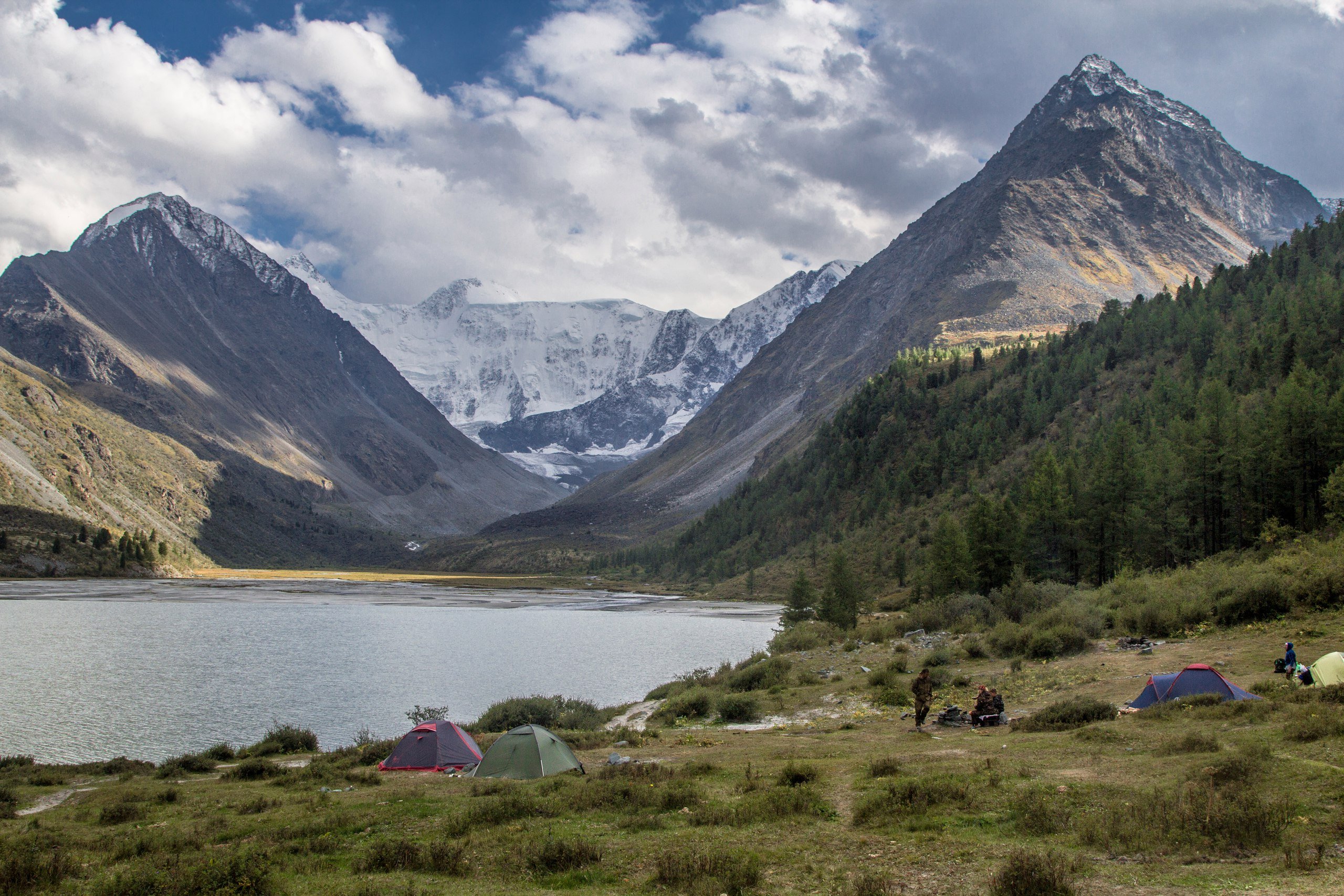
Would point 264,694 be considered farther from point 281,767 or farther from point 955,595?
point 955,595

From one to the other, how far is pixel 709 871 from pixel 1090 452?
7934 cm

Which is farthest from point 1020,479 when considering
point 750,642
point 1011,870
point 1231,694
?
point 1011,870

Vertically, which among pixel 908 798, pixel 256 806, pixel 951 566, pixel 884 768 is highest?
pixel 951 566

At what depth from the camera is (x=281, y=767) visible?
2953cm

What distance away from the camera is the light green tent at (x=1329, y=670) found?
74.0 ft

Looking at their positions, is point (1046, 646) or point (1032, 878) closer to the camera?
point (1032, 878)

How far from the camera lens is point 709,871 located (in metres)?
Result: 13.7

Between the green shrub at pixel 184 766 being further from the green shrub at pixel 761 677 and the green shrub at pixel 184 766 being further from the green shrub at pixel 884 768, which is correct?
the green shrub at pixel 884 768

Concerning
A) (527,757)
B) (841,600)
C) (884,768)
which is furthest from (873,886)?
(841,600)

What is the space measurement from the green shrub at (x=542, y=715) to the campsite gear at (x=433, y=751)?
7.14 meters

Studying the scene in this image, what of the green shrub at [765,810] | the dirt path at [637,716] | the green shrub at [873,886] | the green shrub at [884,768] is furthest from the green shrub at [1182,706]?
the dirt path at [637,716]

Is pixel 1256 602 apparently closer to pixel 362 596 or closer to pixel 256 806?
pixel 256 806

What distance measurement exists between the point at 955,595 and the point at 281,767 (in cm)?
4481

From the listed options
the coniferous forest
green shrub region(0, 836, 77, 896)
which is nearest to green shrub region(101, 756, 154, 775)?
green shrub region(0, 836, 77, 896)
